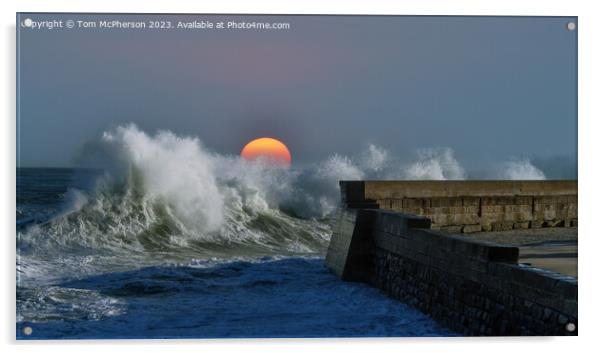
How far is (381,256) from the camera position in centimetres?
1212

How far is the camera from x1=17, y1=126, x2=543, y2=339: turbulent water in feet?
31.7

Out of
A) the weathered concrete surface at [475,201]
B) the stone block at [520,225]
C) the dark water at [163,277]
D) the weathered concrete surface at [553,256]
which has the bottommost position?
the dark water at [163,277]

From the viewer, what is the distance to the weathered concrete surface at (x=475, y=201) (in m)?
14.0

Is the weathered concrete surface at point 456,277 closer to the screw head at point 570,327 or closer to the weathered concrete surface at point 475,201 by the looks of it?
the screw head at point 570,327

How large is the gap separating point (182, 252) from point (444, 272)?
24.0ft

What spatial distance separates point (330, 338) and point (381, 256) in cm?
395

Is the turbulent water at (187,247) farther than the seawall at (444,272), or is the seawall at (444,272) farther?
the turbulent water at (187,247)

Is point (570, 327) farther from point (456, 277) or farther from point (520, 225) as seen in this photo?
point (520, 225)

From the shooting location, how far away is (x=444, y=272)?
971 cm

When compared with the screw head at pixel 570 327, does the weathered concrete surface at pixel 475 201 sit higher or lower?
higher

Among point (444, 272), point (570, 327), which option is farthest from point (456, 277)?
point (570, 327)

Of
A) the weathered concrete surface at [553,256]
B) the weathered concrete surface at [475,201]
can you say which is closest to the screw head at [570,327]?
the weathered concrete surface at [553,256]

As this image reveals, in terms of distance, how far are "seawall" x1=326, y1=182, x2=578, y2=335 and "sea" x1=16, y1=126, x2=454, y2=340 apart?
29 cm

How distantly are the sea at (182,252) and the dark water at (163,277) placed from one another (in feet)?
0.08
